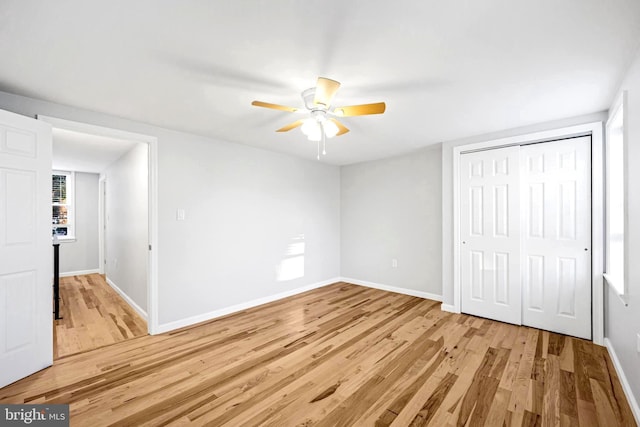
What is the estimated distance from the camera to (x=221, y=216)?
3.74 meters

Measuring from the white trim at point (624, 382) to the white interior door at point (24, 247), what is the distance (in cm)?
431

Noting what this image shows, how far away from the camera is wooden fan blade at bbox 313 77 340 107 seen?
1759 millimetres

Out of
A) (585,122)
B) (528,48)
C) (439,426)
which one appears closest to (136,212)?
(439,426)

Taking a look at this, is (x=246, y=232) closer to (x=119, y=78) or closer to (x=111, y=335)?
(x=111, y=335)

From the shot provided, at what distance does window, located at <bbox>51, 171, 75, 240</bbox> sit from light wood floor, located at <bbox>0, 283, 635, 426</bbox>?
4.80 meters

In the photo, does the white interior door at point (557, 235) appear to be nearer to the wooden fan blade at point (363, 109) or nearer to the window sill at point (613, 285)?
the window sill at point (613, 285)

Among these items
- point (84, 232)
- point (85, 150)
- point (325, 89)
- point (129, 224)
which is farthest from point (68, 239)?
point (325, 89)

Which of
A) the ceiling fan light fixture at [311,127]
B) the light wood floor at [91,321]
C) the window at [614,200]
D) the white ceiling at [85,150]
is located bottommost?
the light wood floor at [91,321]

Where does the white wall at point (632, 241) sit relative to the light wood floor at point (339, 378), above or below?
above

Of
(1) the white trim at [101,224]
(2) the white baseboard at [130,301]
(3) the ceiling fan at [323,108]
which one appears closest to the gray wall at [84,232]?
(1) the white trim at [101,224]

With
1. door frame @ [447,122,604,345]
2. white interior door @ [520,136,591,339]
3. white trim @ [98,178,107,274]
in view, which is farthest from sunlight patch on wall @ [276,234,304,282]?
white trim @ [98,178,107,274]

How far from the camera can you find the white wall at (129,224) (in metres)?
3.66

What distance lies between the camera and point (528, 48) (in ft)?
5.63

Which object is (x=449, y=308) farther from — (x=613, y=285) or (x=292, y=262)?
(x=292, y=262)
